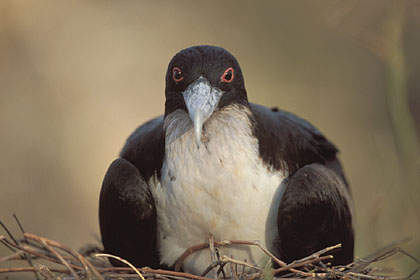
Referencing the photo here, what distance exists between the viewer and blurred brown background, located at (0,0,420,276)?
33.9ft

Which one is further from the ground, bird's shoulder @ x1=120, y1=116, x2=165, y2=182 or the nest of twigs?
bird's shoulder @ x1=120, y1=116, x2=165, y2=182

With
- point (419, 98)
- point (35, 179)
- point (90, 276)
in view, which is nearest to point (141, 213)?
point (90, 276)

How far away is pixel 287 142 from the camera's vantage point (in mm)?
4910

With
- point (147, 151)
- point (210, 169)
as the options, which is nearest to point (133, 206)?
point (147, 151)

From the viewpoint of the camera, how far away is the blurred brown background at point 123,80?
10.3 metres

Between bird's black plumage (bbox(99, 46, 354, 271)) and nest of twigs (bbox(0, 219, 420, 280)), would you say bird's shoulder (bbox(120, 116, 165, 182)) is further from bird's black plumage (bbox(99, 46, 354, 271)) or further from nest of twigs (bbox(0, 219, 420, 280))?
nest of twigs (bbox(0, 219, 420, 280))

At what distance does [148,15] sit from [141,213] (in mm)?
7444

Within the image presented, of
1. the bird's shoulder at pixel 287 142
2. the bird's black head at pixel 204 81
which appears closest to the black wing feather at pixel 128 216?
the bird's black head at pixel 204 81

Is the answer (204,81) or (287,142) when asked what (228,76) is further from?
(287,142)

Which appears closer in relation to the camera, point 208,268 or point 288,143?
point 208,268

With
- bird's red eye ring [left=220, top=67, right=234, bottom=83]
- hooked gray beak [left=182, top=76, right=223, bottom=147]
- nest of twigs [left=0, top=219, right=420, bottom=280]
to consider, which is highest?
bird's red eye ring [left=220, top=67, right=234, bottom=83]

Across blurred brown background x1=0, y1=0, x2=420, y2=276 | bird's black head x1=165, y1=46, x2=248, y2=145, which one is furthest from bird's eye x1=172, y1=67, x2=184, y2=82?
blurred brown background x1=0, y1=0, x2=420, y2=276

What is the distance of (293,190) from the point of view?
458 cm

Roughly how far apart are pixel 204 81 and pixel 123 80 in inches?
265
